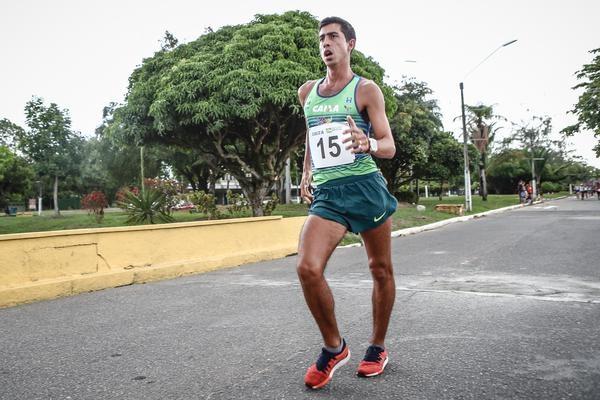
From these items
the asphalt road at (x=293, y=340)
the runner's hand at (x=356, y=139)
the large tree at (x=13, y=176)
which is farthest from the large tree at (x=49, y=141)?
the runner's hand at (x=356, y=139)

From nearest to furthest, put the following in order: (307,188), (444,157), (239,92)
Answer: (307,188) < (239,92) < (444,157)

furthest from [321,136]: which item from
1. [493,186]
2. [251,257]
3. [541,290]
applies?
[493,186]

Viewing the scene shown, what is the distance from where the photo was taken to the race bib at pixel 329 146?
2592 mm

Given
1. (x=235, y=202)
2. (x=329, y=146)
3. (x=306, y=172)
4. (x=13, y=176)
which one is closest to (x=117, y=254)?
(x=306, y=172)

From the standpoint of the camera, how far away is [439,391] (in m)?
2.30

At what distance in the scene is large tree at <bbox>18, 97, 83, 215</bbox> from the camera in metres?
33.7

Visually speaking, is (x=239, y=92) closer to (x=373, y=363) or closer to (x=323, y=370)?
(x=373, y=363)

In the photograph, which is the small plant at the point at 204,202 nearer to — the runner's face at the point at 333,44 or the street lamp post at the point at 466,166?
the street lamp post at the point at 466,166

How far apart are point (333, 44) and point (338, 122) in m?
0.44

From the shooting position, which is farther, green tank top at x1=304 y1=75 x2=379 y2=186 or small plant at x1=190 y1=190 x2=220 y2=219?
small plant at x1=190 y1=190 x2=220 y2=219

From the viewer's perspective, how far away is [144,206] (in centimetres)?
1471

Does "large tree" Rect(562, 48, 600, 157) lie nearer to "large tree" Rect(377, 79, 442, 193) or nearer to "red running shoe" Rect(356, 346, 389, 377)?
"large tree" Rect(377, 79, 442, 193)

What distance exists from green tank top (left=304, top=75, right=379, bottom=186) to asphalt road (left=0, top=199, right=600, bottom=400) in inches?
42.3

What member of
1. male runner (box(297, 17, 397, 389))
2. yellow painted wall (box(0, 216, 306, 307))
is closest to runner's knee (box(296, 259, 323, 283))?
male runner (box(297, 17, 397, 389))
